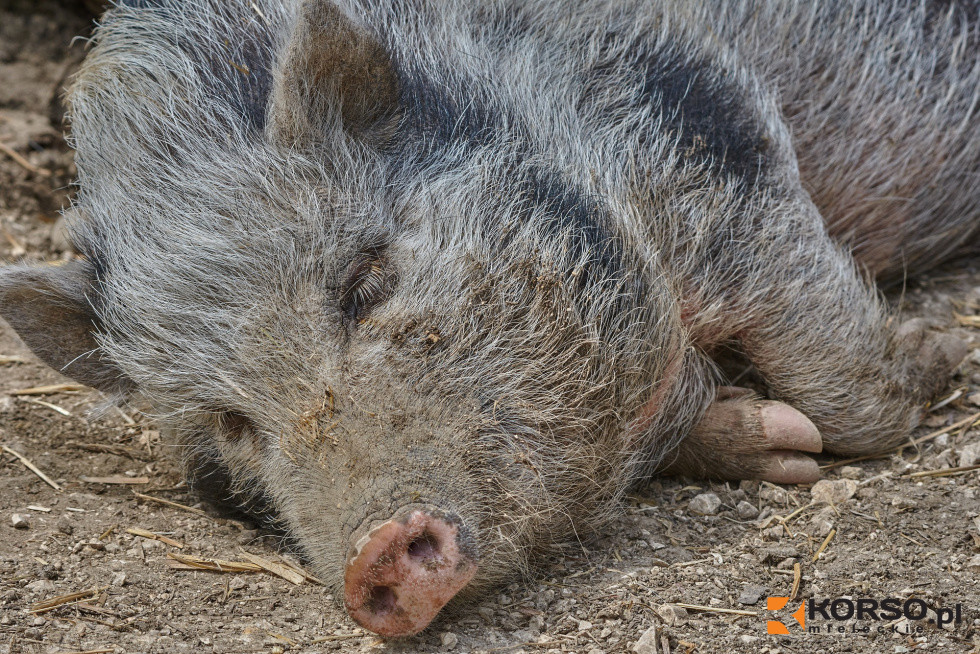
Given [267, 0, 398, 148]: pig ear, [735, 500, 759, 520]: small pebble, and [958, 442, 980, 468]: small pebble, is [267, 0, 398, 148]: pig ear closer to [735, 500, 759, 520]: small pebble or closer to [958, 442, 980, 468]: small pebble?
[735, 500, 759, 520]: small pebble

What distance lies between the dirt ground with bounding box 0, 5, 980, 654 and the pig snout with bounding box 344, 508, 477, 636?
7.7 inches

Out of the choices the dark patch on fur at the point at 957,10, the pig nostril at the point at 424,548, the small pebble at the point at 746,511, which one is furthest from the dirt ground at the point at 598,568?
the dark patch on fur at the point at 957,10

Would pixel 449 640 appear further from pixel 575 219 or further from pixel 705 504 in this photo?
pixel 575 219

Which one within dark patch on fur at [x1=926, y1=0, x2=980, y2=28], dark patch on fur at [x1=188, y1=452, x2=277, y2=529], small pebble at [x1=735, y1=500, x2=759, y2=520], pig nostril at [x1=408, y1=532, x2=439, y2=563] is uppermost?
dark patch on fur at [x1=926, y1=0, x2=980, y2=28]

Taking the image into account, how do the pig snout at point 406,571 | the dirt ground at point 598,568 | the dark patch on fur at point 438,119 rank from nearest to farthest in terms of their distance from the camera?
1. the pig snout at point 406,571
2. the dirt ground at point 598,568
3. the dark patch on fur at point 438,119

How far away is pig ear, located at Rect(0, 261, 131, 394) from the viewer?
3373 mm

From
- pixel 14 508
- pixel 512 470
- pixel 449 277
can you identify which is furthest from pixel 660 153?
pixel 14 508

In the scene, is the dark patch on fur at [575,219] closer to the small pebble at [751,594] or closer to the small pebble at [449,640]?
the small pebble at [751,594]

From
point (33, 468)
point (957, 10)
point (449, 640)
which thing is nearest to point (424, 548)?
point (449, 640)

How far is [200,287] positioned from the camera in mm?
3049

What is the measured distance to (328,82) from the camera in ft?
10.0

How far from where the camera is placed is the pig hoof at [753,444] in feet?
11.0

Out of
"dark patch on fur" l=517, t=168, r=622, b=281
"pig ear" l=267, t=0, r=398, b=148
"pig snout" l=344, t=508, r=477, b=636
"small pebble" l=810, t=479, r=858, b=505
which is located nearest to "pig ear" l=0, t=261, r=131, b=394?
"pig ear" l=267, t=0, r=398, b=148

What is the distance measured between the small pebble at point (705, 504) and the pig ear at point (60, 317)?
6.50 feet
